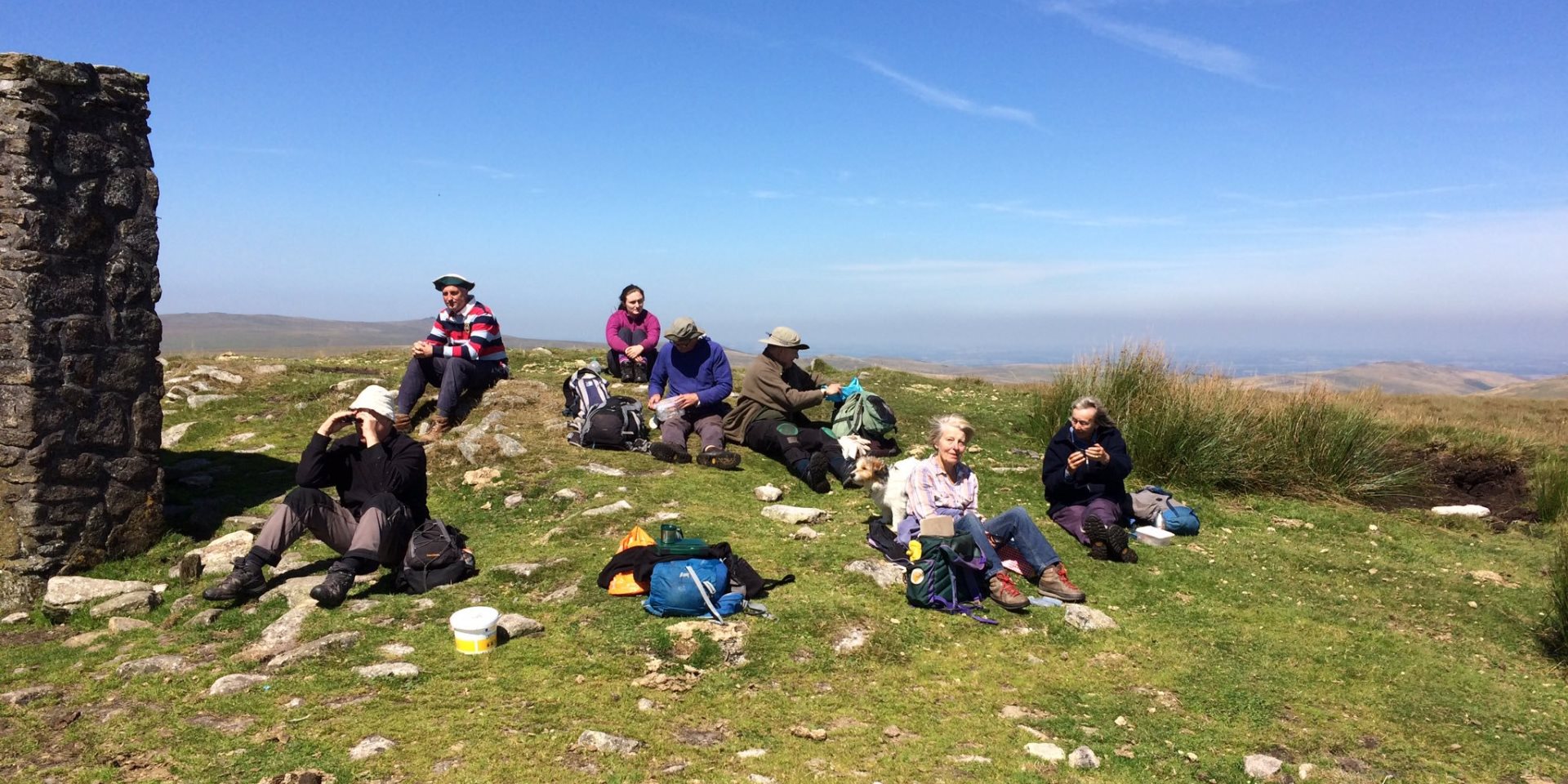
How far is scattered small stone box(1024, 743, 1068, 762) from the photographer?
441cm

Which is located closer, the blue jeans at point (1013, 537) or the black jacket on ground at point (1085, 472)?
the blue jeans at point (1013, 537)

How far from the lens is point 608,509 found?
826 cm

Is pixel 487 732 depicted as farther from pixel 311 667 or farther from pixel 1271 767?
pixel 1271 767

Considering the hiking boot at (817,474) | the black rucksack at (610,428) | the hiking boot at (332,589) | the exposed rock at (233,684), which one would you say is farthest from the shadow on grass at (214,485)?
the hiking boot at (817,474)

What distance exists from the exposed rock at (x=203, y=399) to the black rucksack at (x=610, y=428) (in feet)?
19.8

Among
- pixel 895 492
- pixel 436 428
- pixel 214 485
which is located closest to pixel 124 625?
pixel 214 485

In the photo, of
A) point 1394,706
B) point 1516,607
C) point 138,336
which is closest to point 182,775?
point 138,336

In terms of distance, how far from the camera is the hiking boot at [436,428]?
34.6 feet

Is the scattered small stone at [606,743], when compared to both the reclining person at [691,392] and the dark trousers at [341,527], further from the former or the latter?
the reclining person at [691,392]

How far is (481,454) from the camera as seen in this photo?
389 inches

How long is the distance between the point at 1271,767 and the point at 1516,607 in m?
4.63

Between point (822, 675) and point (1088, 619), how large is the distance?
2.37 m

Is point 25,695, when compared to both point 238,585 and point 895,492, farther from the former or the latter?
point 895,492

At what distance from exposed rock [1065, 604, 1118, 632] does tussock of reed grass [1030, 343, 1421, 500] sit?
4.89 m
